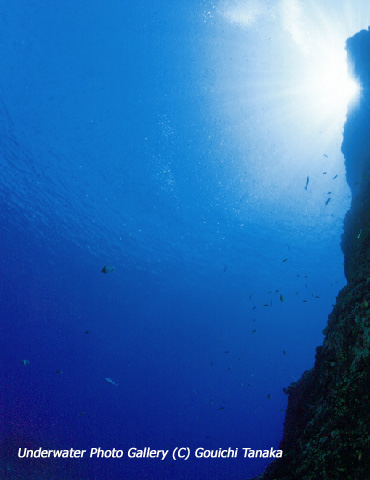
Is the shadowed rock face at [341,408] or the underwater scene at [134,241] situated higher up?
the underwater scene at [134,241]

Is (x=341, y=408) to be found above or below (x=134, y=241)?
below

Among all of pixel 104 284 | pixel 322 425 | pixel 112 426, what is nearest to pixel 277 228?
pixel 322 425

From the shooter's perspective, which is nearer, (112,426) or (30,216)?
(30,216)

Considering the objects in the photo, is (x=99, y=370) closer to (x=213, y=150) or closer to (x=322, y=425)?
(x=213, y=150)

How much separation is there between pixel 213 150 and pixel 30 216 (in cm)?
1987

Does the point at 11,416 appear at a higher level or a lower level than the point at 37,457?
higher

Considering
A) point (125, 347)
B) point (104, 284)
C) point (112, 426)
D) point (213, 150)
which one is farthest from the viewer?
point (125, 347)

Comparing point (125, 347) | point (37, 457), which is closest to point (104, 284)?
point (37, 457)

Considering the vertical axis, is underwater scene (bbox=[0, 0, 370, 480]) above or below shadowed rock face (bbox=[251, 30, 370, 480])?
above

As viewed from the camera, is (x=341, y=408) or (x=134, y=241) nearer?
(x=341, y=408)

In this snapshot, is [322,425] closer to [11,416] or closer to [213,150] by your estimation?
[213,150]

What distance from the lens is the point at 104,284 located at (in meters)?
44.1

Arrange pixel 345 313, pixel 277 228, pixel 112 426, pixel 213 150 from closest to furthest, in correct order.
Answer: pixel 345 313 < pixel 213 150 < pixel 277 228 < pixel 112 426

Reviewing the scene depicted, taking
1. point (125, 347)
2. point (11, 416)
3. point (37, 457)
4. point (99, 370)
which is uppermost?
point (125, 347)
